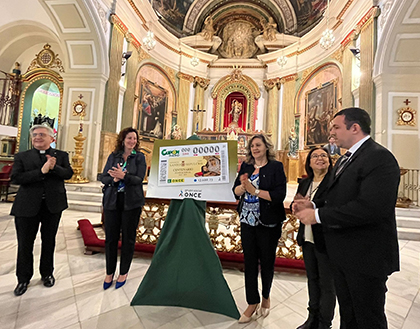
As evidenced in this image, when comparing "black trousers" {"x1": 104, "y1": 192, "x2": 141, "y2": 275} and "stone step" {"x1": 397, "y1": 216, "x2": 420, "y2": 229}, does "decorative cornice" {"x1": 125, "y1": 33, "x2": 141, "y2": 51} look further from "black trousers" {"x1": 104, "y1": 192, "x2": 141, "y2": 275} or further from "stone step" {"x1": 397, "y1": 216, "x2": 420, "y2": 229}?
"stone step" {"x1": 397, "y1": 216, "x2": 420, "y2": 229}

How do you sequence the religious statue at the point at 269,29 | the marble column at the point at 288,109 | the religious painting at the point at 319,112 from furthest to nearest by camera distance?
the religious statue at the point at 269,29 → the marble column at the point at 288,109 → the religious painting at the point at 319,112

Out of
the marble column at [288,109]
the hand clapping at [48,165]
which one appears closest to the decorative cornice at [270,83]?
the marble column at [288,109]

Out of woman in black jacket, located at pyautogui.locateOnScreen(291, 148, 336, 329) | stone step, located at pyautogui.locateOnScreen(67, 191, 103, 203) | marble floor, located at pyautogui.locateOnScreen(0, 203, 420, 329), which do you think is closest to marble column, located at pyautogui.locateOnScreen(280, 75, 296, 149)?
stone step, located at pyautogui.locateOnScreen(67, 191, 103, 203)

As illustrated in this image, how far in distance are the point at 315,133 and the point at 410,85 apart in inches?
182

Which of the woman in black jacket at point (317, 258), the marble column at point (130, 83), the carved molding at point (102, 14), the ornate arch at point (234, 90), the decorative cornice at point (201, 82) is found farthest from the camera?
the ornate arch at point (234, 90)

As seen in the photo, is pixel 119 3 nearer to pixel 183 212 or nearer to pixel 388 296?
pixel 183 212

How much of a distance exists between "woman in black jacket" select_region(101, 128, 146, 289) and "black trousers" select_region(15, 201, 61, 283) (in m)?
0.58

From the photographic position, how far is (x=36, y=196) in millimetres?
2162

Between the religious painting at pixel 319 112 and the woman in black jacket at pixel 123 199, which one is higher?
the religious painting at pixel 319 112

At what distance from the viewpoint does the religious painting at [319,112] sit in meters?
10.4

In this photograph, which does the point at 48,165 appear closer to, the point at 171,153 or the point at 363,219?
the point at 171,153

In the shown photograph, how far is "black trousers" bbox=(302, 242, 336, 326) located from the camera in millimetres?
1631

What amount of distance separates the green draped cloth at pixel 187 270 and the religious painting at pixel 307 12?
14134 mm

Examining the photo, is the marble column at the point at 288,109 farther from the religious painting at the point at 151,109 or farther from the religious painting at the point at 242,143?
the religious painting at the point at 151,109
